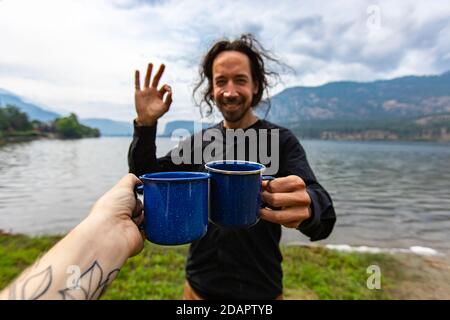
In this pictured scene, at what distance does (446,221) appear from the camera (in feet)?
46.9

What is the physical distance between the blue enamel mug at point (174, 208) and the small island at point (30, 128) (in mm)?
83433

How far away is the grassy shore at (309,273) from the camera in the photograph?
4.91 m

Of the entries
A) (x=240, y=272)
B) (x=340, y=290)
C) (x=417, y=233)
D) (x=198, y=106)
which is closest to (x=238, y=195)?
(x=240, y=272)

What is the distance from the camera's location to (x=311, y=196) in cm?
159

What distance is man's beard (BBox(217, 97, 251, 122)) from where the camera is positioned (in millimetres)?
2432

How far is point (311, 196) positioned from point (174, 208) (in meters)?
0.88

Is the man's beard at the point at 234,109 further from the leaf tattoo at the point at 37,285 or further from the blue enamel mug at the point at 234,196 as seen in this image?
the leaf tattoo at the point at 37,285

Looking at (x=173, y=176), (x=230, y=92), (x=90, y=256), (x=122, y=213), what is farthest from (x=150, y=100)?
(x=90, y=256)

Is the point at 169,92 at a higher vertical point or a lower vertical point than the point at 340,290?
higher

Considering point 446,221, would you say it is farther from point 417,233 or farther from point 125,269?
point 125,269

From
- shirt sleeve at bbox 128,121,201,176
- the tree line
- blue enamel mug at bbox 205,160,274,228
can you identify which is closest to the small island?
the tree line

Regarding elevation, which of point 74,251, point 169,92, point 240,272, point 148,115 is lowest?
point 240,272

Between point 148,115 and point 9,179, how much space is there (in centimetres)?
2852

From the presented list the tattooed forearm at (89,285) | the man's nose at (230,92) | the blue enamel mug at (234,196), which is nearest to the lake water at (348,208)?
the man's nose at (230,92)
